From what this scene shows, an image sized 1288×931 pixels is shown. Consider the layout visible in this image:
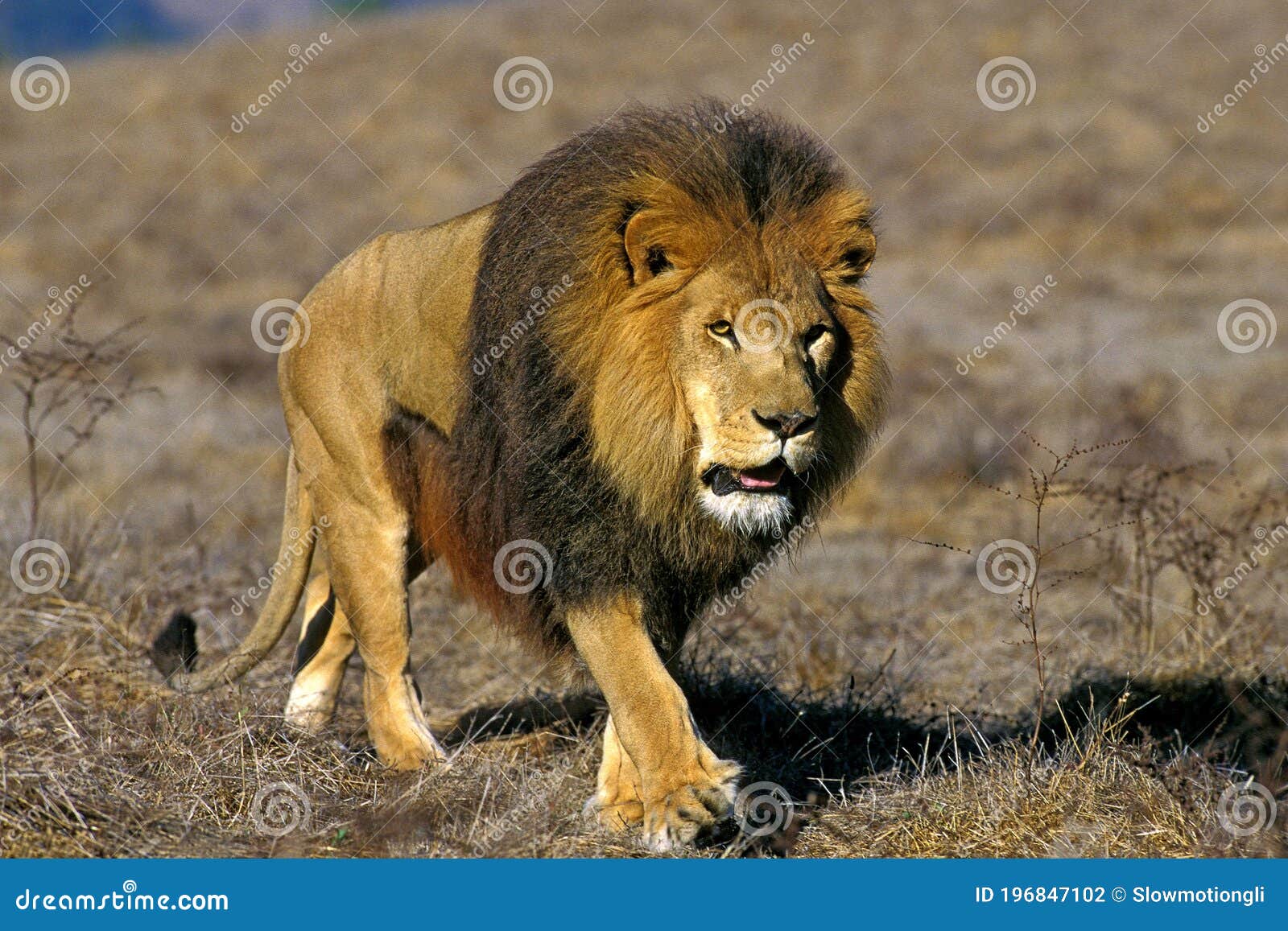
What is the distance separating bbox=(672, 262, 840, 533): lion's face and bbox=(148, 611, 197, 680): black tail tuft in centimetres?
245

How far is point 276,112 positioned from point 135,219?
6.27 meters

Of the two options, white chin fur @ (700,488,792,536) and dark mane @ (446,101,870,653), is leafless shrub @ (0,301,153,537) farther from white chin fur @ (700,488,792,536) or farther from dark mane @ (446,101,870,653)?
white chin fur @ (700,488,792,536)

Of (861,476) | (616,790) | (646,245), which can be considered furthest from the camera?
(861,476)

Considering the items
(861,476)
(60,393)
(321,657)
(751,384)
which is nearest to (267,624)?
(321,657)

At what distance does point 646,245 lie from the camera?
4.20 m

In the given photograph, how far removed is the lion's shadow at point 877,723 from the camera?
536 centimetres

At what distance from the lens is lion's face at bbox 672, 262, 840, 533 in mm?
3994

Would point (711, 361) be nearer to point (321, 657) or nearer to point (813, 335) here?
point (813, 335)

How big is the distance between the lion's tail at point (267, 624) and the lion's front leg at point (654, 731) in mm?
1761

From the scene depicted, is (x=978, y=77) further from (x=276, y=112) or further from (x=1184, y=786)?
(x=1184, y=786)

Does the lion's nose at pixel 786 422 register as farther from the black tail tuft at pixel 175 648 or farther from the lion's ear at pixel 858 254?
the black tail tuft at pixel 175 648

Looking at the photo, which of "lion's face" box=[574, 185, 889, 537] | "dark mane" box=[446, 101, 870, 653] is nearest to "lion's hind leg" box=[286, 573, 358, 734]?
"dark mane" box=[446, 101, 870, 653]

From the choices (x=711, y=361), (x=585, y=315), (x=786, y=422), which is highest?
(x=585, y=315)

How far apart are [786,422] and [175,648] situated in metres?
2.87
